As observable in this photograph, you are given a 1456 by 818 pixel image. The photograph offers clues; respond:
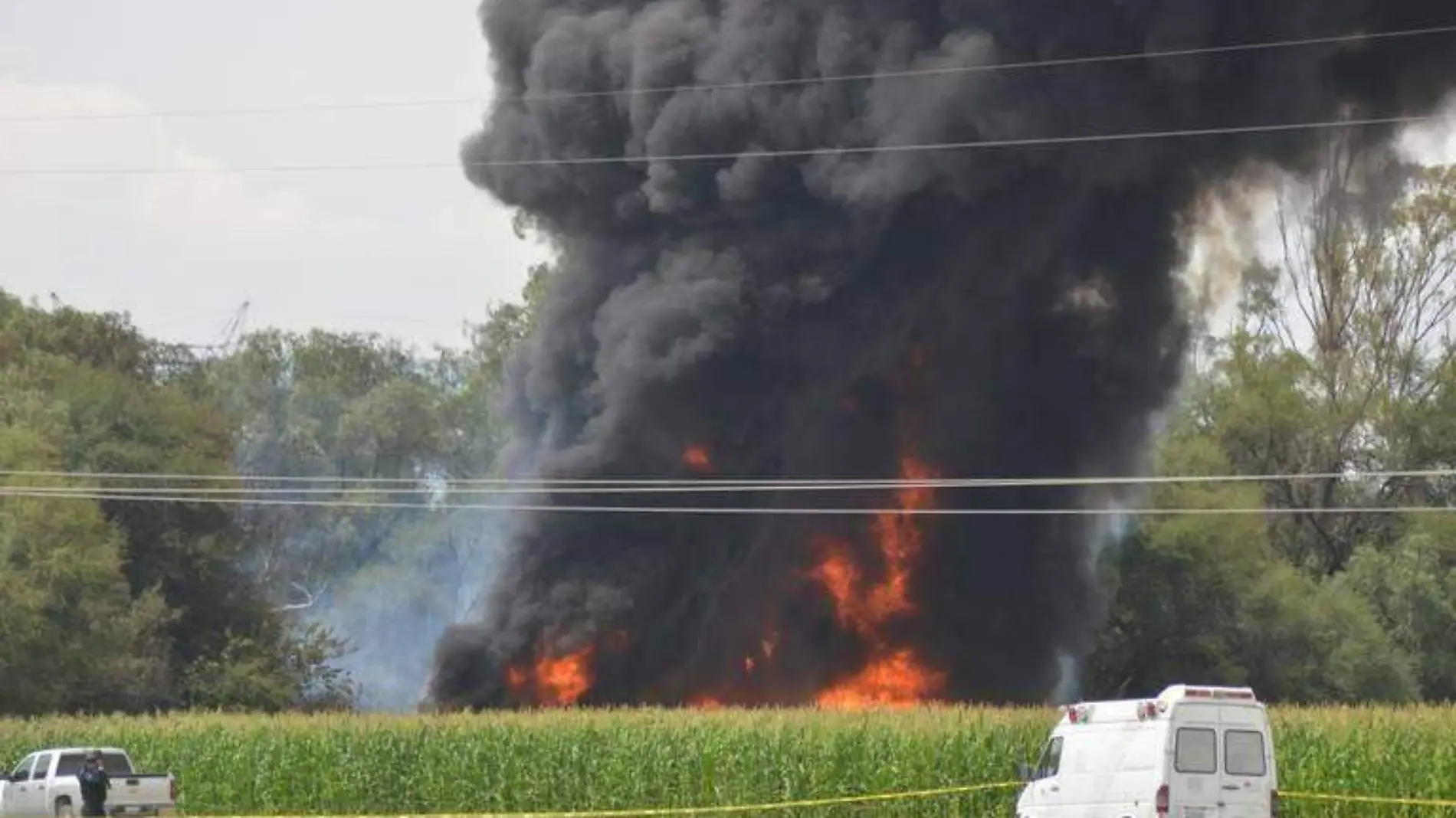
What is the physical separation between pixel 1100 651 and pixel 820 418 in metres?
15.9

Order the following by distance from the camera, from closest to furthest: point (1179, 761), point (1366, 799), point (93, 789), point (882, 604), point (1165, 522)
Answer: point (1179, 761)
point (1366, 799)
point (93, 789)
point (882, 604)
point (1165, 522)

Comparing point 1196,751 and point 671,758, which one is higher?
point 671,758

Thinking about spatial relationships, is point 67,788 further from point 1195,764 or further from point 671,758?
point 1195,764

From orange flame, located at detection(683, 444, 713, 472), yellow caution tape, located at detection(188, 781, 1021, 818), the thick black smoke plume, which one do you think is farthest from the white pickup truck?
orange flame, located at detection(683, 444, 713, 472)

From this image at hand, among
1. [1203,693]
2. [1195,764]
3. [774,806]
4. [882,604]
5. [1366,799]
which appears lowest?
[774,806]

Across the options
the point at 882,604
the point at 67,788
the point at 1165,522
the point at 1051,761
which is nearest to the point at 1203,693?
the point at 1051,761

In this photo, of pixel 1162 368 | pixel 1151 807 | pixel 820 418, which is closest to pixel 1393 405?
pixel 1162 368

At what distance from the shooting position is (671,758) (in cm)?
4544

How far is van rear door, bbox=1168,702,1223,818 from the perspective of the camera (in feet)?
109

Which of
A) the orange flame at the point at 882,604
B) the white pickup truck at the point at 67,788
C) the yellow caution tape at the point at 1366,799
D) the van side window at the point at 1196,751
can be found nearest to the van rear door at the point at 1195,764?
the van side window at the point at 1196,751

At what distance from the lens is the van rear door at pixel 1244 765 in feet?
110

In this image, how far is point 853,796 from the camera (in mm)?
43438

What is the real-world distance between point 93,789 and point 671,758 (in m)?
9.44

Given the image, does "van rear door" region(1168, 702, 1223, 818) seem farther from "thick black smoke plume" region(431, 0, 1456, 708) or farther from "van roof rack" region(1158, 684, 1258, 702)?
"thick black smoke plume" region(431, 0, 1456, 708)
